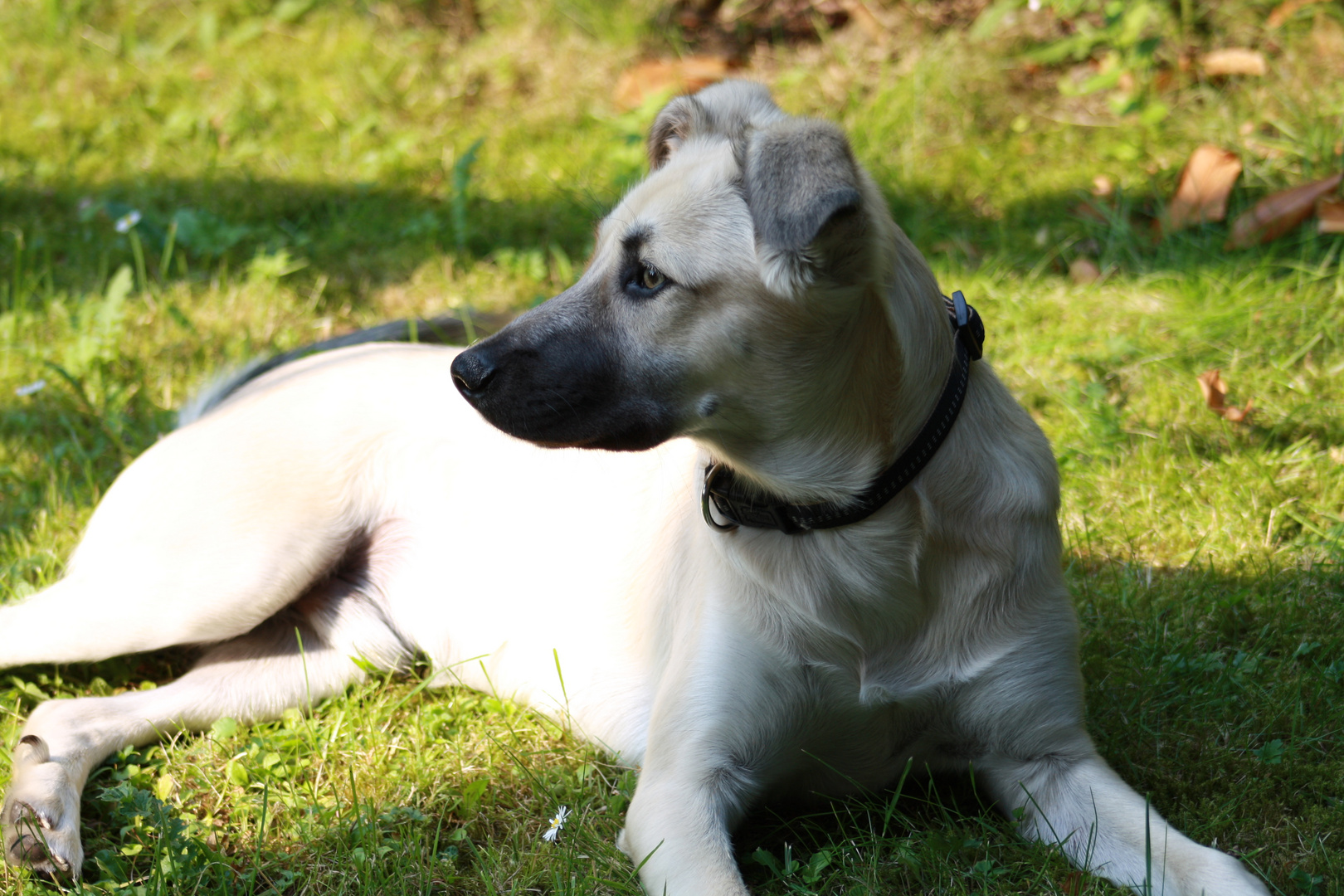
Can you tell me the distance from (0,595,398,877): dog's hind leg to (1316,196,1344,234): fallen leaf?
11.4ft

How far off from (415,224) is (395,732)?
9.57ft

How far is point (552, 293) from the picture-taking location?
4.76 m

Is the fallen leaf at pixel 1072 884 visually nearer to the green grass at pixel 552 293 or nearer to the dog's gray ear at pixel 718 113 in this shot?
the green grass at pixel 552 293

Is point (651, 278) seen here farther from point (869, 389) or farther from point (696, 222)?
point (869, 389)

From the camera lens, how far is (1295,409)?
3.46m

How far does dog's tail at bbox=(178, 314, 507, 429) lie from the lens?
3656 mm

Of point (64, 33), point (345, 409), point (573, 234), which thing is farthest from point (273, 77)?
point (345, 409)

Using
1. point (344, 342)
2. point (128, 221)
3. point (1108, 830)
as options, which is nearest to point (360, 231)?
point (128, 221)

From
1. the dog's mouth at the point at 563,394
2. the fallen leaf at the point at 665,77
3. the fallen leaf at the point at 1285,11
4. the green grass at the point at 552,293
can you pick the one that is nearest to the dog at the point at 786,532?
the dog's mouth at the point at 563,394

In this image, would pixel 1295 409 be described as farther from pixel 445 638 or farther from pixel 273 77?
pixel 273 77

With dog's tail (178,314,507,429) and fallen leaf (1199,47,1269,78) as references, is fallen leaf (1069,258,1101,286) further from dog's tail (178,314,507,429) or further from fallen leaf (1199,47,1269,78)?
dog's tail (178,314,507,429)

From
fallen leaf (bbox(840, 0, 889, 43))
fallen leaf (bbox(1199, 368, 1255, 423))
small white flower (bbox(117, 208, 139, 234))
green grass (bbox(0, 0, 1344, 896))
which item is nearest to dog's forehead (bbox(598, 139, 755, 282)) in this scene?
green grass (bbox(0, 0, 1344, 896))

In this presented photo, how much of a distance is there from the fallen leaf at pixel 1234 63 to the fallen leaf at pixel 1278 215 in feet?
3.37

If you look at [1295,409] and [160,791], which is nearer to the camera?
[160,791]
